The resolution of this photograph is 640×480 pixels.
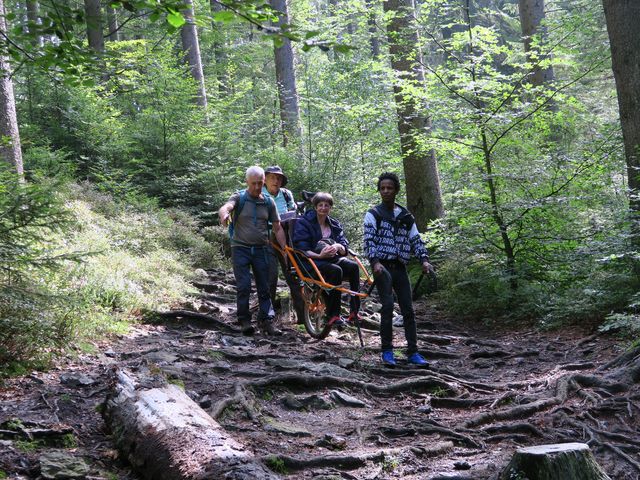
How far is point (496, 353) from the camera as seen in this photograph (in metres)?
8.23

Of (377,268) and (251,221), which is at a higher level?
(251,221)

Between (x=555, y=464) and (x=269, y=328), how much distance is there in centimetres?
601

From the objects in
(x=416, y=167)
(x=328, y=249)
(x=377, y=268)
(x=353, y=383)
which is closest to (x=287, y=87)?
(x=416, y=167)

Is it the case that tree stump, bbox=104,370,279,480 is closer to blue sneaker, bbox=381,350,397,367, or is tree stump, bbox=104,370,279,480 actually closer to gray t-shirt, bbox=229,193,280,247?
blue sneaker, bbox=381,350,397,367

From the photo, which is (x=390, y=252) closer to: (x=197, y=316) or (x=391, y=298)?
(x=391, y=298)

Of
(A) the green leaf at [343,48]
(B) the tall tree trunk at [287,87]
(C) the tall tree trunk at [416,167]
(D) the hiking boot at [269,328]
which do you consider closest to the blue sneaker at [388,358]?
(D) the hiking boot at [269,328]

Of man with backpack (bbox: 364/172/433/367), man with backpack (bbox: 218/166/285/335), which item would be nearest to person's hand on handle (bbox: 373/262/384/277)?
man with backpack (bbox: 364/172/433/367)

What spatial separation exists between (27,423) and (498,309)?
27.0ft

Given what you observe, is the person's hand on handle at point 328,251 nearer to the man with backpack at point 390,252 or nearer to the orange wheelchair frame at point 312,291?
the orange wheelchair frame at point 312,291

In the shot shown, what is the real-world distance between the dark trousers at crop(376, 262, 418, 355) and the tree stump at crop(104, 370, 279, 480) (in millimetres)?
3210

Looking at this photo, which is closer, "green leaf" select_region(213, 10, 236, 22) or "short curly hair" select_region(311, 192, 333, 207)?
"green leaf" select_region(213, 10, 236, 22)

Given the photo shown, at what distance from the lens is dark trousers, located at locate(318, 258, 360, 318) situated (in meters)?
8.42

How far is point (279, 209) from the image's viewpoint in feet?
31.6

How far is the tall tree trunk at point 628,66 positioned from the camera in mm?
9078
